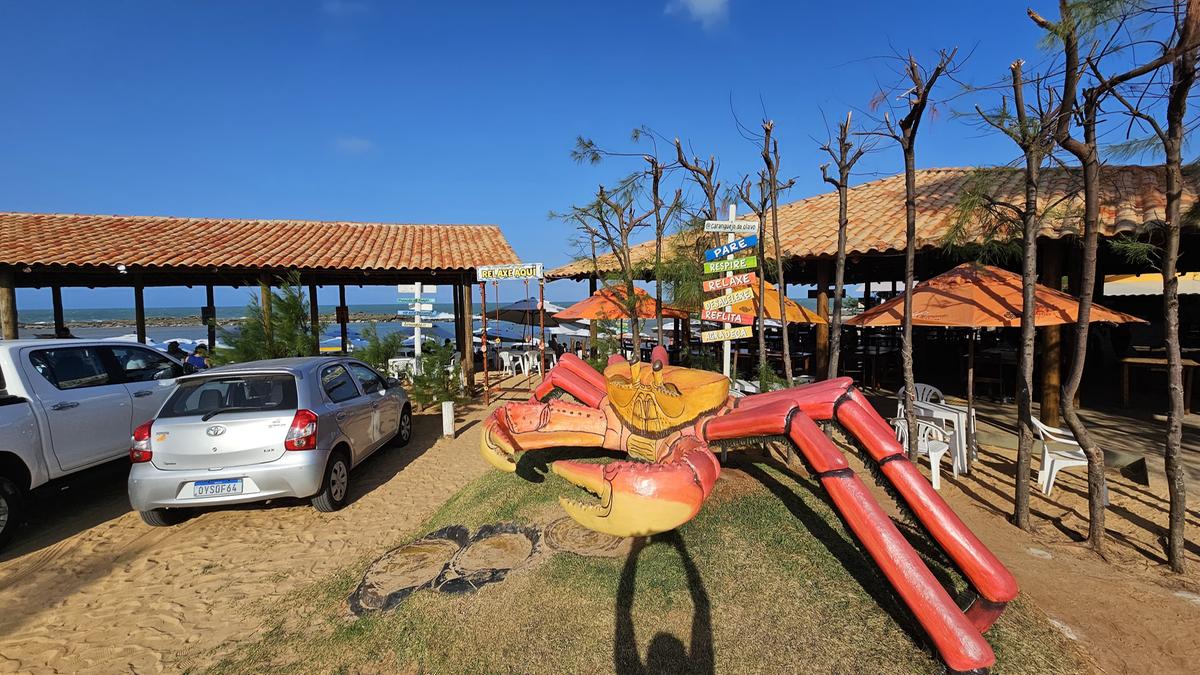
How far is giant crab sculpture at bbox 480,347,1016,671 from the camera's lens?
2219 mm

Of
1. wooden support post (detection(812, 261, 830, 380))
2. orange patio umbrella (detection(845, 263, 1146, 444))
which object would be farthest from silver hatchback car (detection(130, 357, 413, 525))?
wooden support post (detection(812, 261, 830, 380))

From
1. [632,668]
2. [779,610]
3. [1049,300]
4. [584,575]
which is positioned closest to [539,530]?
[584,575]

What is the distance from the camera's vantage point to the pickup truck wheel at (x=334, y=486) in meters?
4.57

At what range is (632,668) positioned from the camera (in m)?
2.39

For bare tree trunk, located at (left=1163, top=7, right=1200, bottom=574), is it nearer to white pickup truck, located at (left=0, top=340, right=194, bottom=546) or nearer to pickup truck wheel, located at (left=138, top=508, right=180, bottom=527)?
pickup truck wheel, located at (left=138, top=508, right=180, bottom=527)

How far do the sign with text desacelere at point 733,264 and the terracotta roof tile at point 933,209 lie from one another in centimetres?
212

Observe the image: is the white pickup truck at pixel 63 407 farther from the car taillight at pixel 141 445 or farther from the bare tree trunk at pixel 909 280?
the bare tree trunk at pixel 909 280

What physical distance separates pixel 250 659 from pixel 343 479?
233 cm

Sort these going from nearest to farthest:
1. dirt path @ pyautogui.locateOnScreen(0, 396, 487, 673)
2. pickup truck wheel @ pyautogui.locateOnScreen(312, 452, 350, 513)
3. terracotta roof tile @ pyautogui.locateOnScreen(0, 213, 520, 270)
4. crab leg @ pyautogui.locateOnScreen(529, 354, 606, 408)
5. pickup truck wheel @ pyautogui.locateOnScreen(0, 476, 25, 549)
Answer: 1. dirt path @ pyautogui.locateOnScreen(0, 396, 487, 673)
2. pickup truck wheel @ pyautogui.locateOnScreen(0, 476, 25, 549)
3. crab leg @ pyautogui.locateOnScreen(529, 354, 606, 408)
4. pickup truck wheel @ pyautogui.locateOnScreen(312, 452, 350, 513)
5. terracotta roof tile @ pyautogui.locateOnScreen(0, 213, 520, 270)

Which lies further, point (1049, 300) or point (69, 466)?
point (1049, 300)

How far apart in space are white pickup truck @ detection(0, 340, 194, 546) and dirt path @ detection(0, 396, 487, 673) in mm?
279

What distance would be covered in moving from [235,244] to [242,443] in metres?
8.92

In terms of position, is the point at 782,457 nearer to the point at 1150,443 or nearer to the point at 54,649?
the point at 1150,443

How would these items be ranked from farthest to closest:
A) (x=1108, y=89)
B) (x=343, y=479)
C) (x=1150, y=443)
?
(x=1150, y=443) → (x=343, y=479) → (x=1108, y=89)
